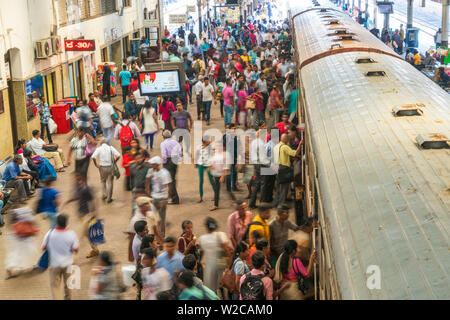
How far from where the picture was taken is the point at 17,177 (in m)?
12.9

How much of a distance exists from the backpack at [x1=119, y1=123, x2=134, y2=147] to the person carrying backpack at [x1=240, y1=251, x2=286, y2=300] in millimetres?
7591

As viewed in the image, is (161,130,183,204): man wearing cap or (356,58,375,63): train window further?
(161,130,183,204): man wearing cap

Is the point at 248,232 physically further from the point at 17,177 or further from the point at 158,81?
the point at 158,81

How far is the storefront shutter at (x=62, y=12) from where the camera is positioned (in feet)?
70.0

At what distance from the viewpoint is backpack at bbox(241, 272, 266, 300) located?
649 cm

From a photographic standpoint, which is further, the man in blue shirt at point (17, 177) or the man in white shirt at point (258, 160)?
the man in blue shirt at point (17, 177)

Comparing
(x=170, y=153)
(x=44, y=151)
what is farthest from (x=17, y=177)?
(x=170, y=153)

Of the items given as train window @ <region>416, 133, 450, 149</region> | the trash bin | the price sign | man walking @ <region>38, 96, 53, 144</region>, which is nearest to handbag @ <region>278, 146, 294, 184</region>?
train window @ <region>416, 133, 450, 149</region>

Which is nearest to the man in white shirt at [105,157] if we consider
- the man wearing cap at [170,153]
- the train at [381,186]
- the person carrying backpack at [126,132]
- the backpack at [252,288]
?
the man wearing cap at [170,153]

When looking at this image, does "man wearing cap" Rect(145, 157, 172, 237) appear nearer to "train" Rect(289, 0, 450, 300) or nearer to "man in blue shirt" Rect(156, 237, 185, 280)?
"train" Rect(289, 0, 450, 300)

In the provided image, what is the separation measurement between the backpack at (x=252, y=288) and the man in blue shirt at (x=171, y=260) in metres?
0.86

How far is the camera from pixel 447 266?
3.82 meters

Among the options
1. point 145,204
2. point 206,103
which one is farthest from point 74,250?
point 206,103

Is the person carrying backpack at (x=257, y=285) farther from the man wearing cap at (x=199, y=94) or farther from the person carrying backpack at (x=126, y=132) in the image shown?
the man wearing cap at (x=199, y=94)
